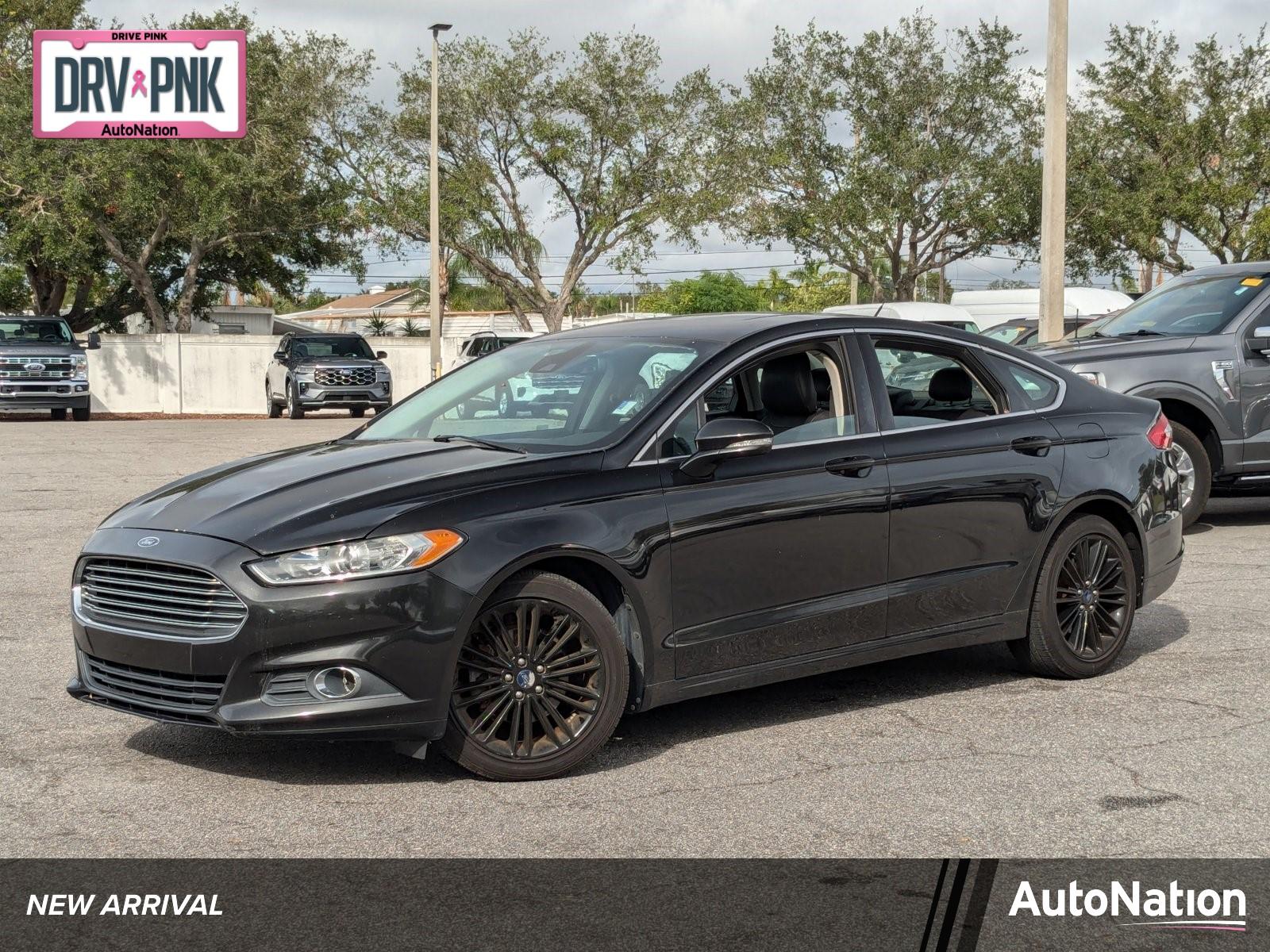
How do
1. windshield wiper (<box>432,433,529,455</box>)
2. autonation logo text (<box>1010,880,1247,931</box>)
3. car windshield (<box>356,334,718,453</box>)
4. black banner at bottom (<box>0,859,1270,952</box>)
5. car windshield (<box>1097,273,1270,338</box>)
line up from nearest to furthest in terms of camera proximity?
1. black banner at bottom (<box>0,859,1270,952</box>)
2. autonation logo text (<box>1010,880,1247,931</box>)
3. windshield wiper (<box>432,433,529,455</box>)
4. car windshield (<box>356,334,718,453</box>)
5. car windshield (<box>1097,273,1270,338</box>)

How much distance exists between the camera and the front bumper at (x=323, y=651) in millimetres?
4957

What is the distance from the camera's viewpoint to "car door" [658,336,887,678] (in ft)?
18.6

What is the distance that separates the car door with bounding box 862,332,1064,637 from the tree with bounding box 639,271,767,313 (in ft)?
316

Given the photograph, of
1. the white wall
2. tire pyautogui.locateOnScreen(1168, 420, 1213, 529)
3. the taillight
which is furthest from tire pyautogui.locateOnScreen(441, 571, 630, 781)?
the white wall

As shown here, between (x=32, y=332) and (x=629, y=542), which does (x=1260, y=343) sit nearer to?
(x=629, y=542)

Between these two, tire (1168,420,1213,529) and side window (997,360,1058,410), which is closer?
side window (997,360,1058,410)

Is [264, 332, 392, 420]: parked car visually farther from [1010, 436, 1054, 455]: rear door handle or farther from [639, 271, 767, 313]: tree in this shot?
[639, 271, 767, 313]: tree

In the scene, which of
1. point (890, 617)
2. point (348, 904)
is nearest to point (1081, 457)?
point (890, 617)

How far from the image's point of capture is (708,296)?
10644 centimetres

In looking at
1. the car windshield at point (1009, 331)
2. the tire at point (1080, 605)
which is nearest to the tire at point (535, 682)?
the tire at point (1080, 605)

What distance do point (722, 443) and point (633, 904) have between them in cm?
201

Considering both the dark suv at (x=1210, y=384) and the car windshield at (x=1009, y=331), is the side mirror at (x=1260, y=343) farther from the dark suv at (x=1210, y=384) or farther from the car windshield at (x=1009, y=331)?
the car windshield at (x=1009, y=331)

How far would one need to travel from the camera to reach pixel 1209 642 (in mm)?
7758

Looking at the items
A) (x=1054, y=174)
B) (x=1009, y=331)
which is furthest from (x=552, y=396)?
(x=1009, y=331)
